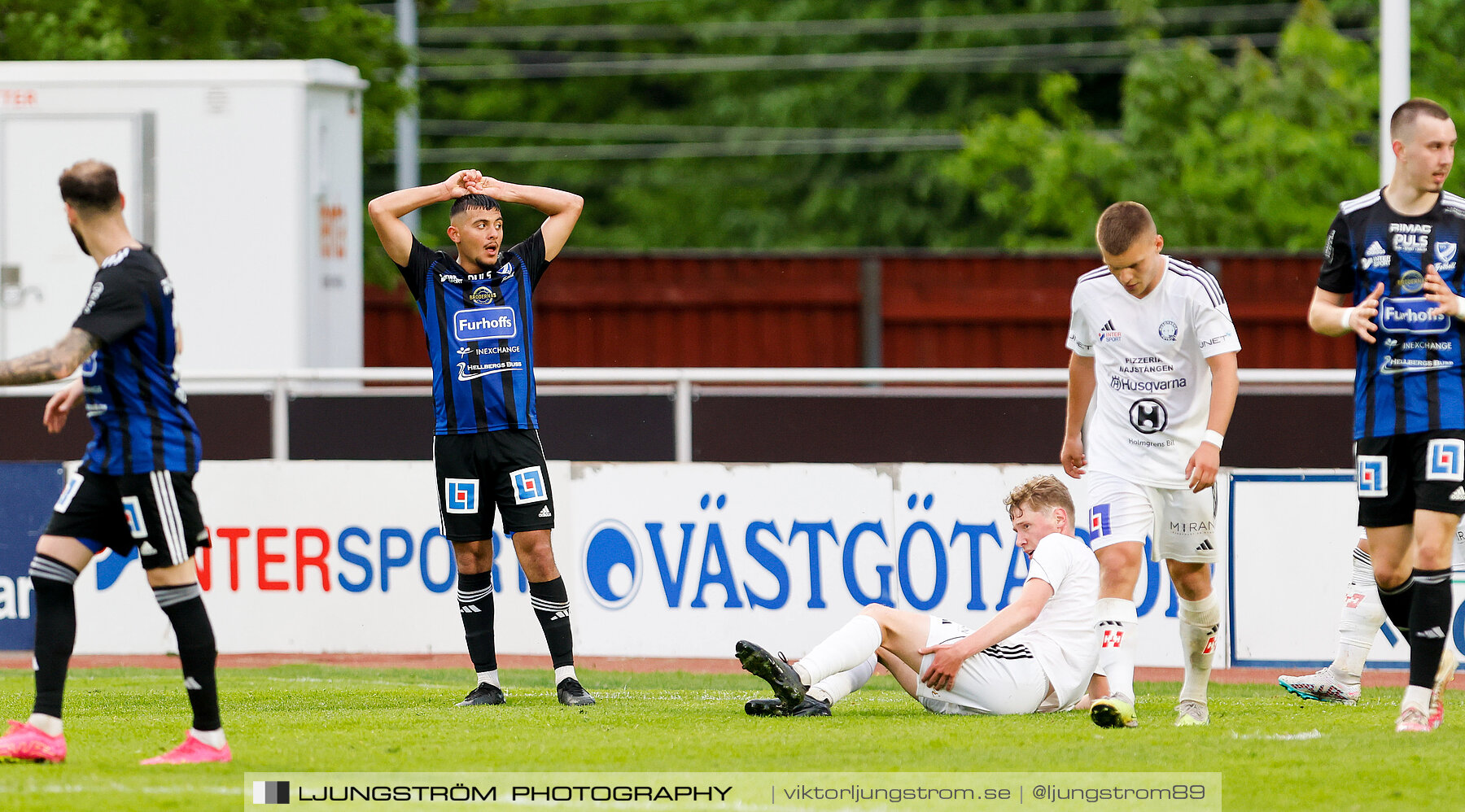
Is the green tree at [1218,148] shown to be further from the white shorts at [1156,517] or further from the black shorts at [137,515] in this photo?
the black shorts at [137,515]

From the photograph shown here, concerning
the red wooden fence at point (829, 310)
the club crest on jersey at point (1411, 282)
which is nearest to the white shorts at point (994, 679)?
the club crest on jersey at point (1411, 282)

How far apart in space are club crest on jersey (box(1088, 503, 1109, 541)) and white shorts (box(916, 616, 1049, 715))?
55 centimetres

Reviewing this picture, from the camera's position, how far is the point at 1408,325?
6867 millimetres

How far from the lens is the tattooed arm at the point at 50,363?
232 inches

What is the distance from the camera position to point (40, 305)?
619 inches

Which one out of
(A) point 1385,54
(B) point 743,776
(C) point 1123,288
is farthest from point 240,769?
(A) point 1385,54

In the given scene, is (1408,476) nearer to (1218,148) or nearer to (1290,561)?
(1290,561)

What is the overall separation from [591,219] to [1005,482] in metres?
31.5

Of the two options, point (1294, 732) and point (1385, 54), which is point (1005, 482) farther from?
point (1385, 54)

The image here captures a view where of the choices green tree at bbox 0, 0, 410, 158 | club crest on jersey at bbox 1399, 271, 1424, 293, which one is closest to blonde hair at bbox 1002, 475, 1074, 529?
club crest on jersey at bbox 1399, 271, 1424, 293

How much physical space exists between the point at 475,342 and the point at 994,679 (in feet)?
8.49

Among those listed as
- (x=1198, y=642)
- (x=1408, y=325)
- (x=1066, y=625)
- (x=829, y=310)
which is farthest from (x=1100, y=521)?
(x=829, y=310)

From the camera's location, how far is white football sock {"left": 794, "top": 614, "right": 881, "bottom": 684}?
7.35 m

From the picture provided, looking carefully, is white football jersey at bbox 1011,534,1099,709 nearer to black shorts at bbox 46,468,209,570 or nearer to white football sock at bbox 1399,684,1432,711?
white football sock at bbox 1399,684,1432,711
